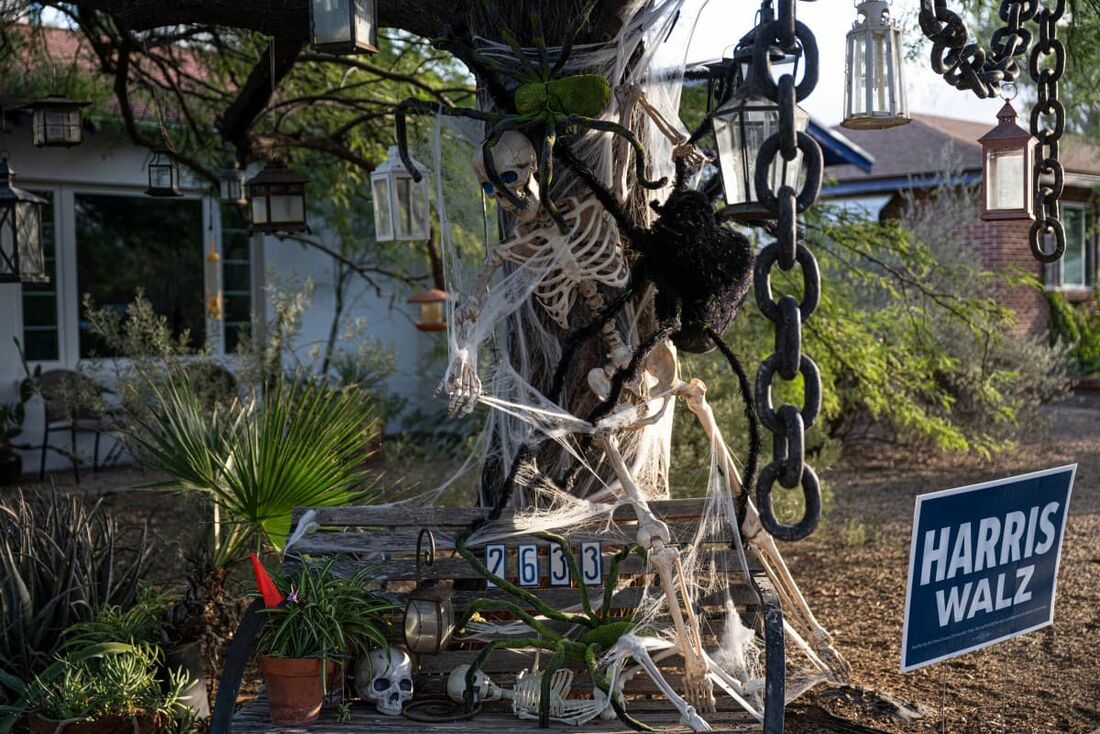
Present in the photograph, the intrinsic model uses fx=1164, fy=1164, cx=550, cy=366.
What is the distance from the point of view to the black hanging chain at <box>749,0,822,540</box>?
2355 millimetres

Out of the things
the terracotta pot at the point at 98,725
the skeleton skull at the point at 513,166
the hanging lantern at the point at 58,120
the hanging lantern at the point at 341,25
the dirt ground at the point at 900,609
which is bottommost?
the dirt ground at the point at 900,609

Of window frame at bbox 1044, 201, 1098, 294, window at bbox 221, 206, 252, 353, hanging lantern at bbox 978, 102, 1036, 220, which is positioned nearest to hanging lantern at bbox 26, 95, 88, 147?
hanging lantern at bbox 978, 102, 1036, 220

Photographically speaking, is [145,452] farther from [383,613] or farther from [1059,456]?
[1059,456]

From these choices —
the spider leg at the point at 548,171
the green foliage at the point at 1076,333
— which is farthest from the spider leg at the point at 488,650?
the green foliage at the point at 1076,333

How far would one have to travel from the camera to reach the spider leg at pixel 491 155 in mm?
4035

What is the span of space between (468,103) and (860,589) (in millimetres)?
4184

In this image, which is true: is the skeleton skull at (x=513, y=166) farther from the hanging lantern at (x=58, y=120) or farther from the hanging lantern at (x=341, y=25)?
the hanging lantern at (x=58, y=120)

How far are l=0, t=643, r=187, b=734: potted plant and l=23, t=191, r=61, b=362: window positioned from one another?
26.0 ft

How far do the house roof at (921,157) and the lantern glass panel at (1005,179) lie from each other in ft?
37.0

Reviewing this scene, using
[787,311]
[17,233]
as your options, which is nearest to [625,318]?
[787,311]

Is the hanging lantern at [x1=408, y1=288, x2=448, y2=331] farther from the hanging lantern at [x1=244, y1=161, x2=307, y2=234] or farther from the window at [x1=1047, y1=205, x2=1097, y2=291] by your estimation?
the window at [x1=1047, y1=205, x2=1097, y2=291]

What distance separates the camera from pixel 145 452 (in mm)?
7941

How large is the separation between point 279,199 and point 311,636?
10.2 ft

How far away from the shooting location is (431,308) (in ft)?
31.9
